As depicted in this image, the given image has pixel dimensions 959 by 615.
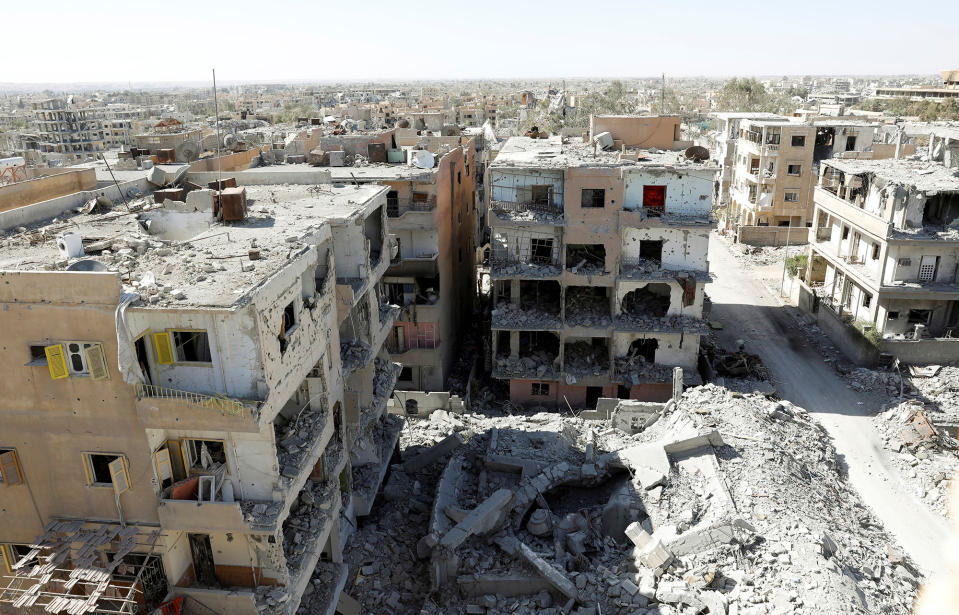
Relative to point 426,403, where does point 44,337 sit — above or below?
above

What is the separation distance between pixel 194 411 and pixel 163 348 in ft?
4.85

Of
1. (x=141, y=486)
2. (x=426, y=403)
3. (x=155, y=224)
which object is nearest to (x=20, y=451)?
(x=141, y=486)

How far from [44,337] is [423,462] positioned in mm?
15795

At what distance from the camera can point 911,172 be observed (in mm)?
37656

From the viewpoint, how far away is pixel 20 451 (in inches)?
563

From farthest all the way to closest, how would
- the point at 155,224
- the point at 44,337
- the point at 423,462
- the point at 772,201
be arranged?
the point at 772,201
the point at 423,462
the point at 155,224
the point at 44,337

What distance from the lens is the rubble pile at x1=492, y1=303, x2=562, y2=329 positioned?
32.9m

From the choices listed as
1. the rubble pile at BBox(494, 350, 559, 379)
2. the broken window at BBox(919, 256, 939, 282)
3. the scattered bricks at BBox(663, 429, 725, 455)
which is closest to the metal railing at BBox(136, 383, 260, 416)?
the scattered bricks at BBox(663, 429, 725, 455)

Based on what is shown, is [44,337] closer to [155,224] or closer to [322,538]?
[155,224]

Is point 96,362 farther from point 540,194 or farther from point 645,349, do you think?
point 645,349

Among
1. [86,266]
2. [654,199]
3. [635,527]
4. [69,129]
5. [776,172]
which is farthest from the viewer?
[69,129]

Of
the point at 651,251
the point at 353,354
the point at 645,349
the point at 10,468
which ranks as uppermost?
the point at 10,468

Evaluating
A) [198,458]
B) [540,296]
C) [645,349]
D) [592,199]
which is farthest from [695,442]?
[198,458]

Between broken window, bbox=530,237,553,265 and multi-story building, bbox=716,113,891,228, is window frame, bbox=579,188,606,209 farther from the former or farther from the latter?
multi-story building, bbox=716,113,891,228
